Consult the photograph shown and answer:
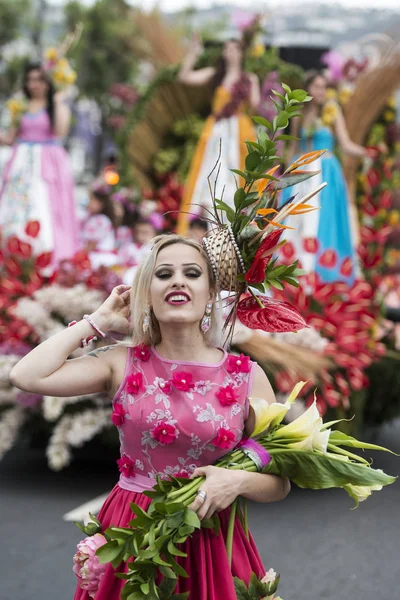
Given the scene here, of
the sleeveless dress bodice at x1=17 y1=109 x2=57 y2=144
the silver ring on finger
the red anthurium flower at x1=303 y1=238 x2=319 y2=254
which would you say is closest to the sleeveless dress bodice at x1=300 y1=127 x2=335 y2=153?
the red anthurium flower at x1=303 y1=238 x2=319 y2=254

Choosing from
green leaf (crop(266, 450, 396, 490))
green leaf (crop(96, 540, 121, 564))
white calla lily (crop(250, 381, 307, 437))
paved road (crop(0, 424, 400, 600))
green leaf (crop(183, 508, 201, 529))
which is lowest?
paved road (crop(0, 424, 400, 600))

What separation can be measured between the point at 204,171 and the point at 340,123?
120cm

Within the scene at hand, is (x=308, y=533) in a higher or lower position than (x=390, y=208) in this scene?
lower

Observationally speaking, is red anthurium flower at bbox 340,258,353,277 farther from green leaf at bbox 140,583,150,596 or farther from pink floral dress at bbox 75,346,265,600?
green leaf at bbox 140,583,150,596

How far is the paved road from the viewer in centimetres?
407

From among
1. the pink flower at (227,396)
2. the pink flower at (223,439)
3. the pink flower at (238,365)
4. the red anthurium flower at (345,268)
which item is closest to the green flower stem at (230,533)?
the pink flower at (223,439)

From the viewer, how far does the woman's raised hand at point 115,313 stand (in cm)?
250

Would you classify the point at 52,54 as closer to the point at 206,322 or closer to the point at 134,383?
the point at 206,322

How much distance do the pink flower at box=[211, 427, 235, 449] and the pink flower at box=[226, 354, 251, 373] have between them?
18cm

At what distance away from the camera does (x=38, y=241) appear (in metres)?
7.77

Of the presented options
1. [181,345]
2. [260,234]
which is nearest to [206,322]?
[181,345]

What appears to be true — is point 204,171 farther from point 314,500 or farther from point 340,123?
point 314,500

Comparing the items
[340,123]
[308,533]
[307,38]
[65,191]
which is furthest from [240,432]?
[307,38]

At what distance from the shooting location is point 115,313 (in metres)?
2.54
